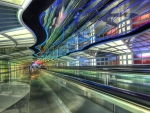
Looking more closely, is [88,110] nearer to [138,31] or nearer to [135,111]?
[135,111]

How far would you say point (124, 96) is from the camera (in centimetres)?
178

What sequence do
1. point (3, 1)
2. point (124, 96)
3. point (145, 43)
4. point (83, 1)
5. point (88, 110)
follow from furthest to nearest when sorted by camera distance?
point (145, 43) < point (83, 1) < point (88, 110) < point (3, 1) < point (124, 96)

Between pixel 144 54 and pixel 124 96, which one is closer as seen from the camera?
pixel 124 96

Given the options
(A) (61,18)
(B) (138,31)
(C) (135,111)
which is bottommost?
(C) (135,111)

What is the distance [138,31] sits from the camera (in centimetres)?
894

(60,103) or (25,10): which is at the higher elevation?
(25,10)

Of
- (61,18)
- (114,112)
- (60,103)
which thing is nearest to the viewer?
(114,112)

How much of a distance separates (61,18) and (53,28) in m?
3.20

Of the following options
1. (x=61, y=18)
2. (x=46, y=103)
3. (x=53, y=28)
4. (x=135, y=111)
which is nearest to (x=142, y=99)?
(x=135, y=111)

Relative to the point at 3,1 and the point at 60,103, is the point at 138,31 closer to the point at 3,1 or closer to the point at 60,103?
the point at 60,103

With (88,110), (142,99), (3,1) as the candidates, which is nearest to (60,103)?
(88,110)

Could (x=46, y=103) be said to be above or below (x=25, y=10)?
below

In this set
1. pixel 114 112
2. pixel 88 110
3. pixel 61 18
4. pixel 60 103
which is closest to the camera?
pixel 114 112

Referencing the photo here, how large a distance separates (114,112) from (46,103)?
2648 mm
